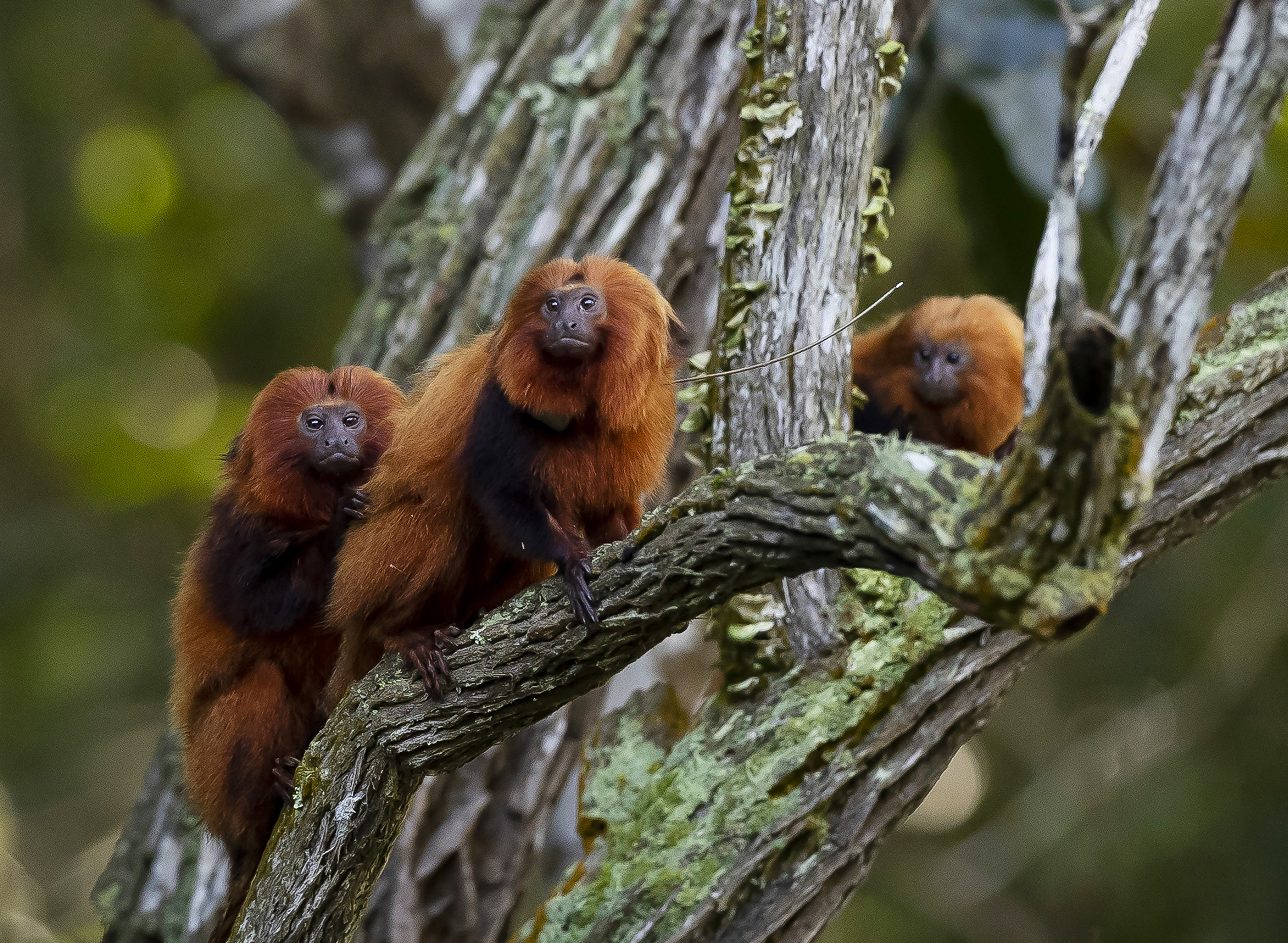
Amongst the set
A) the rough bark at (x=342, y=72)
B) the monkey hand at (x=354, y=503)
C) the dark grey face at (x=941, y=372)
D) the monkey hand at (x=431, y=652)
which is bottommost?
the dark grey face at (x=941, y=372)

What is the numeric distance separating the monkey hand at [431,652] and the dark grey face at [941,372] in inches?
108

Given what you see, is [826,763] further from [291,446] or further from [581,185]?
[581,185]

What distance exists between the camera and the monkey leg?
356cm

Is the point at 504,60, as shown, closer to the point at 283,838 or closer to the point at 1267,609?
the point at 283,838

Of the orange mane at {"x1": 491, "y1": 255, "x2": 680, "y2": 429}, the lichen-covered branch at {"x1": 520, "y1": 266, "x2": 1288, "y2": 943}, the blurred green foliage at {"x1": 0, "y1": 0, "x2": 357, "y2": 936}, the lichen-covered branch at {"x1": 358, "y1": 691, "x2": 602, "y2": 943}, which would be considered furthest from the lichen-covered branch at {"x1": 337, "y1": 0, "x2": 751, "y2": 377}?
the blurred green foliage at {"x1": 0, "y1": 0, "x2": 357, "y2": 936}

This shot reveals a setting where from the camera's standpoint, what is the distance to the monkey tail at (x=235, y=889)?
3.47m

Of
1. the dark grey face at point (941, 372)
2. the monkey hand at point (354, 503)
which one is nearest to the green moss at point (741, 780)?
the monkey hand at point (354, 503)

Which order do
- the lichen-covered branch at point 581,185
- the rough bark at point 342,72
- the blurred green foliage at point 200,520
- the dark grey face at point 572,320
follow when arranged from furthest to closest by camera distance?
the blurred green foliage at point 200,520 → the rough bark at point 342,72 → the lichen-covered branch at point 581,185 → the dark grey face at point 572,320

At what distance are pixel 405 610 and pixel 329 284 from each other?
6055 mm

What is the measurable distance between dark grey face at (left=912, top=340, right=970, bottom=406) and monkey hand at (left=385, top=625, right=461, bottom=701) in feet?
8.96

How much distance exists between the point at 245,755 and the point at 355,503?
0.82 m

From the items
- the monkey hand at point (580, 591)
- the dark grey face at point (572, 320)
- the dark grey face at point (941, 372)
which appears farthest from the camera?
the dark grey face at point (941, 372)

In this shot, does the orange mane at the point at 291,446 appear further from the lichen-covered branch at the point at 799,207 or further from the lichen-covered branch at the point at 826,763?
the lichen-covered branch at the point at 826,763

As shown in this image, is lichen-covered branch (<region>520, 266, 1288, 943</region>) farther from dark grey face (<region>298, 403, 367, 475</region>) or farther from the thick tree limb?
dark grey face (<region>298, 403, 367, 475</region>)
